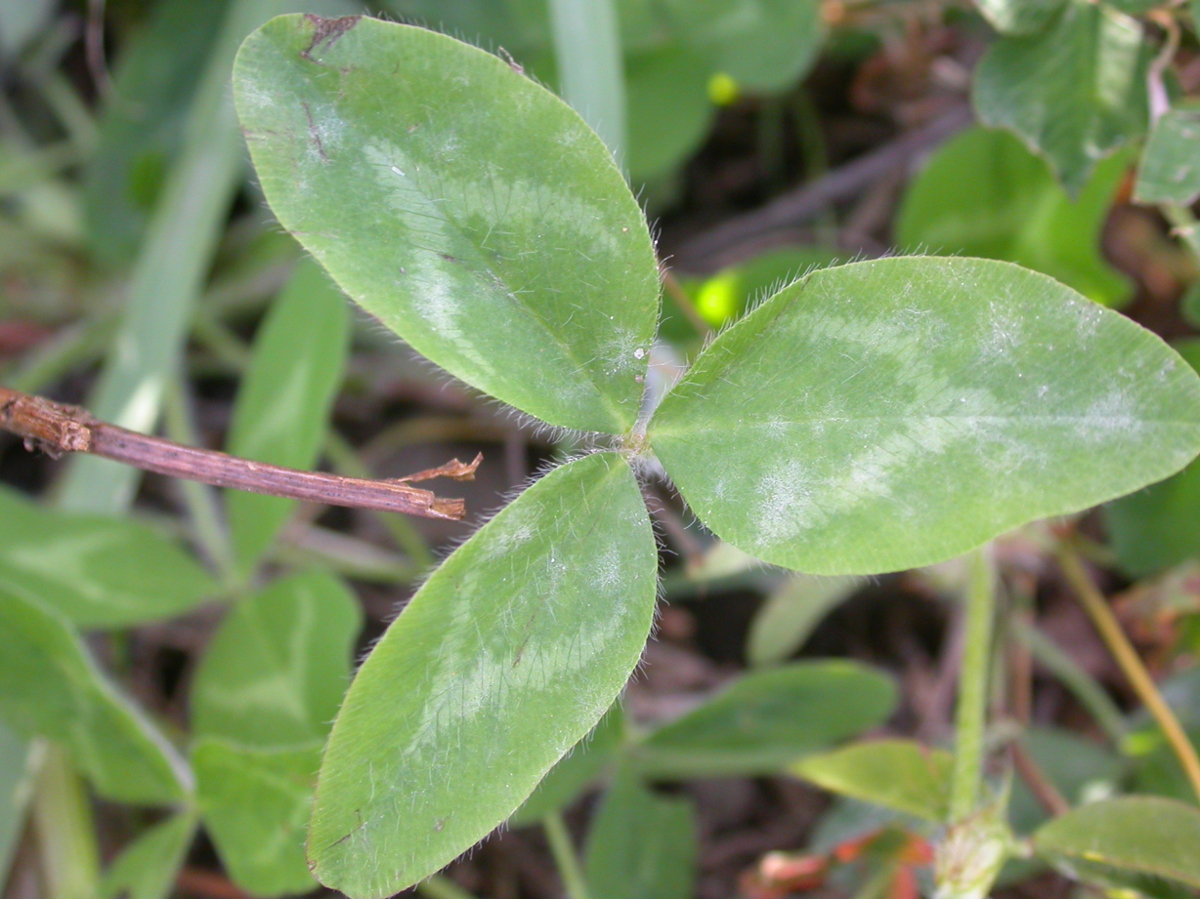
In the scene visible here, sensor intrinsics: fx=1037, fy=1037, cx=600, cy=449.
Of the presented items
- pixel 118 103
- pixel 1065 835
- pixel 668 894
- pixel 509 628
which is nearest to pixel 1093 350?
pixel 509 628

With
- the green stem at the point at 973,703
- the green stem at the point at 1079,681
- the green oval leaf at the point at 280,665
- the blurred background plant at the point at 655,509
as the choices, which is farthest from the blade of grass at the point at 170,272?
the green stem at the point at 1079,681

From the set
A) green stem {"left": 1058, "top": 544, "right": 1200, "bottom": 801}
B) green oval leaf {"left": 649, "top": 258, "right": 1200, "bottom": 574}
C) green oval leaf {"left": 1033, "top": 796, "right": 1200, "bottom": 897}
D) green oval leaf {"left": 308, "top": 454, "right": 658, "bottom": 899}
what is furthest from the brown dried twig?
green stem {"left": 1058, "top": 544, "right": 1200, "bottom": 801}

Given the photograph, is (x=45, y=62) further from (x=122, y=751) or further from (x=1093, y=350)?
(x=1093, y=350)

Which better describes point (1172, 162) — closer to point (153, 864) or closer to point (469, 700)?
point (469, 700)

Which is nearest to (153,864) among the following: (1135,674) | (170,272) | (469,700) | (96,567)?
(96,567)

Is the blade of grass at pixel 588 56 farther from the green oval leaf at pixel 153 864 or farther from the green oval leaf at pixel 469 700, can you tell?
the green oval leaf at pixel 153 864

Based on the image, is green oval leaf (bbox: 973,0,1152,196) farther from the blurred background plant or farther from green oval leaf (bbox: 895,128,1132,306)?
green oval leaf (bbox: 895,128,1132,306)
